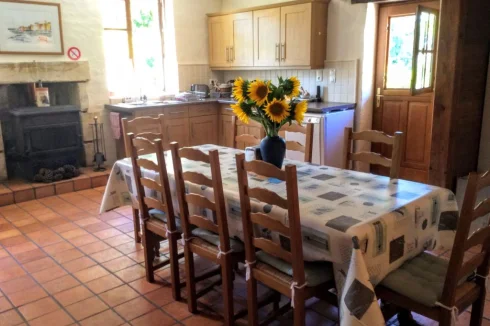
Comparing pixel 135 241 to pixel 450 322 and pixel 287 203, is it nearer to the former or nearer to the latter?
pixel 287 203

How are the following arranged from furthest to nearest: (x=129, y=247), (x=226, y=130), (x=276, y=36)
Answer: (x=226, y=130)
(x=276, y=36)
(x=129, y=247)

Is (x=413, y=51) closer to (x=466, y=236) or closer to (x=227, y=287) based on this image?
(x=466, y=236)

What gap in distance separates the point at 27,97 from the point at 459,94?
166 inches

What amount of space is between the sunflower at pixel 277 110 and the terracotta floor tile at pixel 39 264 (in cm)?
189

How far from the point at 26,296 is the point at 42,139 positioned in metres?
2.41

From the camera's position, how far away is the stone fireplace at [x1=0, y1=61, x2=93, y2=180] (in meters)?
4.40

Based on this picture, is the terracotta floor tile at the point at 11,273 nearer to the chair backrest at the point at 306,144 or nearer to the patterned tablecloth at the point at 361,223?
the patterned tablecloth at the point at 361,223

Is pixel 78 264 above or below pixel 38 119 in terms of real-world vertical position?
below

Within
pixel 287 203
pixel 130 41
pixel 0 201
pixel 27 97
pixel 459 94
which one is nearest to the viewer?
pixel 287 203

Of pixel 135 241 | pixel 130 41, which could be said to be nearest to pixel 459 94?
pixel 135 241

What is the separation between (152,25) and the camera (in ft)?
18.5

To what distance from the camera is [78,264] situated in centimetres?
293

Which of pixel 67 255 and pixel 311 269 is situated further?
pixel 67 255

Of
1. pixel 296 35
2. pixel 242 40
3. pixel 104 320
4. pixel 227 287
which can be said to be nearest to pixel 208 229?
pixel 227 287
